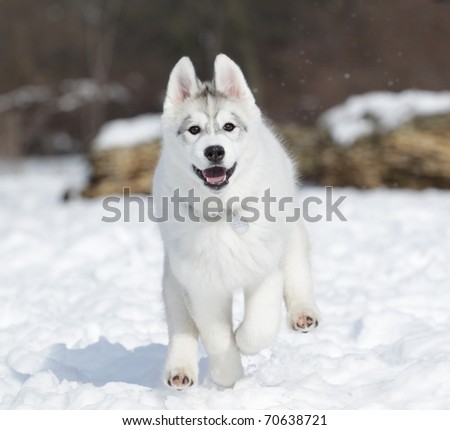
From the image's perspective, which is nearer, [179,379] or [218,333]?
[179,379]

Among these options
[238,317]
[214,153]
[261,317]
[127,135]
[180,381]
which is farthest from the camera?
[127,135]

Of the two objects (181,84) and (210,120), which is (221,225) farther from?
(181,84)

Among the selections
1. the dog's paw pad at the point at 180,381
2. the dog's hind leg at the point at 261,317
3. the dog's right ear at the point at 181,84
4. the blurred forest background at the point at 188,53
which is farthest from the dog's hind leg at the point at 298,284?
the blurred forest background at the point at 188,53

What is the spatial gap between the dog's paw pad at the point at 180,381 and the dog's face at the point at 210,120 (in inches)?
38.2

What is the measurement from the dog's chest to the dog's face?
0.29 meters

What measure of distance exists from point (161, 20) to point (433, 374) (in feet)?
73.9

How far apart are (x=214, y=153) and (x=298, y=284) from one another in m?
1.04

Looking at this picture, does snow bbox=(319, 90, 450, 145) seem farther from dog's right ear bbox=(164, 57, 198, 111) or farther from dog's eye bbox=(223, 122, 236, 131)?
dog's eye bbox=(223, 122, 236, 131)

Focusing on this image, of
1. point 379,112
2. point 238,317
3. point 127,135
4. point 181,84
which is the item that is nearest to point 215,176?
point 181,84

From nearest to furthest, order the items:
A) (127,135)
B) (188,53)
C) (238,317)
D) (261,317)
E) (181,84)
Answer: (261,317) → (181,84) → (238,317) → (127,135) → (188,53)

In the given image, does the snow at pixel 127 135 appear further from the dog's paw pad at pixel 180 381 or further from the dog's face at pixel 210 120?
the dog's paw pad at pixel 180 381

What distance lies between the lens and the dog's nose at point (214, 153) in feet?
12.8

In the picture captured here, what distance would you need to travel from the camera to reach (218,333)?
14.0 ft

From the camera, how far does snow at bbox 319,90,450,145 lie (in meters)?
11.3
